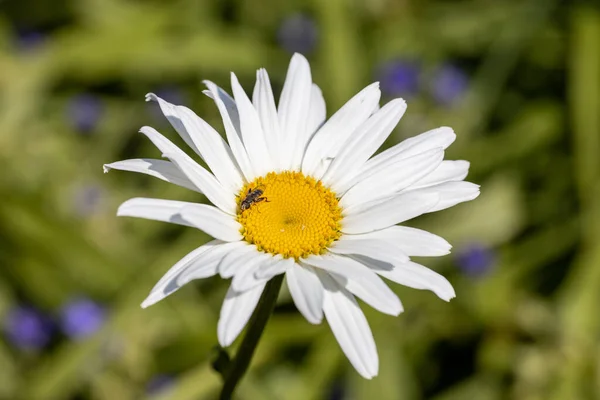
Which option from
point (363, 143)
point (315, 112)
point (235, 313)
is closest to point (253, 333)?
point (235, 313)

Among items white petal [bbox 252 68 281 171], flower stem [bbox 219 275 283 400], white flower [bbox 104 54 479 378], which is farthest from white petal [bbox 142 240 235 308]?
white petal [bbox 252 68 281 171]

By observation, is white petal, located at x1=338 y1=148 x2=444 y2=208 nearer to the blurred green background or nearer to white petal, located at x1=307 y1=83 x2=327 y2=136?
white petal, located at x1=307 y1=83 x2=327 y2=136

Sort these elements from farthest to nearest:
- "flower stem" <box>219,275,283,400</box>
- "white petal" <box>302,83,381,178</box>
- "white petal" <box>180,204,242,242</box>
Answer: "white petal" <box>302,83,381,178</box> → "flower stem" <box>219,275,283,400</box> → "white petal" <box>180,204,242,242</box>

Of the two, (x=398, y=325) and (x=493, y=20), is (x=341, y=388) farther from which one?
(x=493, y=20)


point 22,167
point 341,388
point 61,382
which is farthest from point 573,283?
point 22,167

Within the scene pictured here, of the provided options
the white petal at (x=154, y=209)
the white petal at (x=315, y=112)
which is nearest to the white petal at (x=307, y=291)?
the white petal at (x=154, y=209)

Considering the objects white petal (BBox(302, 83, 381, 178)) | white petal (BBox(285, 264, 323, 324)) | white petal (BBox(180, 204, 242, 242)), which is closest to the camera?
white petal (BBox(285, 264, 323, 324))

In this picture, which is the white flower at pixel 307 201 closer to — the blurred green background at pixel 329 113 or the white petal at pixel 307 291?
the white petal at pixel 307 291

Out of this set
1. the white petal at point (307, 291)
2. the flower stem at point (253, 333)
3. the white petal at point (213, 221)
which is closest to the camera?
the white petal at point (307, 291)
